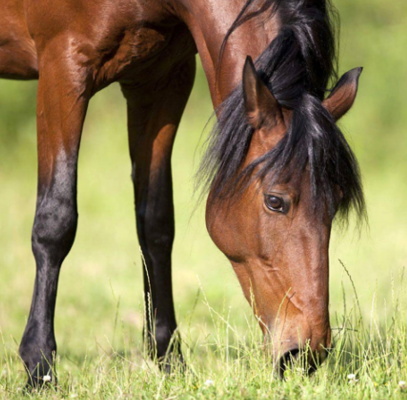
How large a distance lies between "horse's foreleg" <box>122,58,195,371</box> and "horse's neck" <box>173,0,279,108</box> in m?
0.81

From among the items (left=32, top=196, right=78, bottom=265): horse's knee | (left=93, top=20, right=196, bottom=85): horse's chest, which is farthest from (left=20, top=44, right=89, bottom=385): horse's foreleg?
(left=93, top=20, right=196, bottom=85): horse's chest

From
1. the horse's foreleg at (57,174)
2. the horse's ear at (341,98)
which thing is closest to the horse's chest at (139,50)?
the horse's foreleg at (57,174)

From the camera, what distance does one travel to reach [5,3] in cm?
439

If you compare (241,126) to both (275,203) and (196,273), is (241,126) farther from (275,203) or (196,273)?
(196,273)

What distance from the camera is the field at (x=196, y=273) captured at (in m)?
3.44

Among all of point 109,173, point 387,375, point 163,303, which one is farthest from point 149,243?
point 109,173

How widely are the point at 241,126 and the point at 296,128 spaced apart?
0.22 meters

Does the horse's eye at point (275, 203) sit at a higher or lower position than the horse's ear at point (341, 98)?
lower

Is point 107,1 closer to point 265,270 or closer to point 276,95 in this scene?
point 276,95

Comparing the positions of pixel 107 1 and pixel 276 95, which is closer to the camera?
pixel 276 95

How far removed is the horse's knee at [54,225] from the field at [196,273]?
0.48 meters

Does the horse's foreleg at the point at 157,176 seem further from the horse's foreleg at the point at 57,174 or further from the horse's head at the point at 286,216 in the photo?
the horse's head at the point at 286,216

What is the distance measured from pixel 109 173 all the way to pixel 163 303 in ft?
20.0

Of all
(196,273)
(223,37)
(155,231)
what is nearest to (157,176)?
(155,231)
